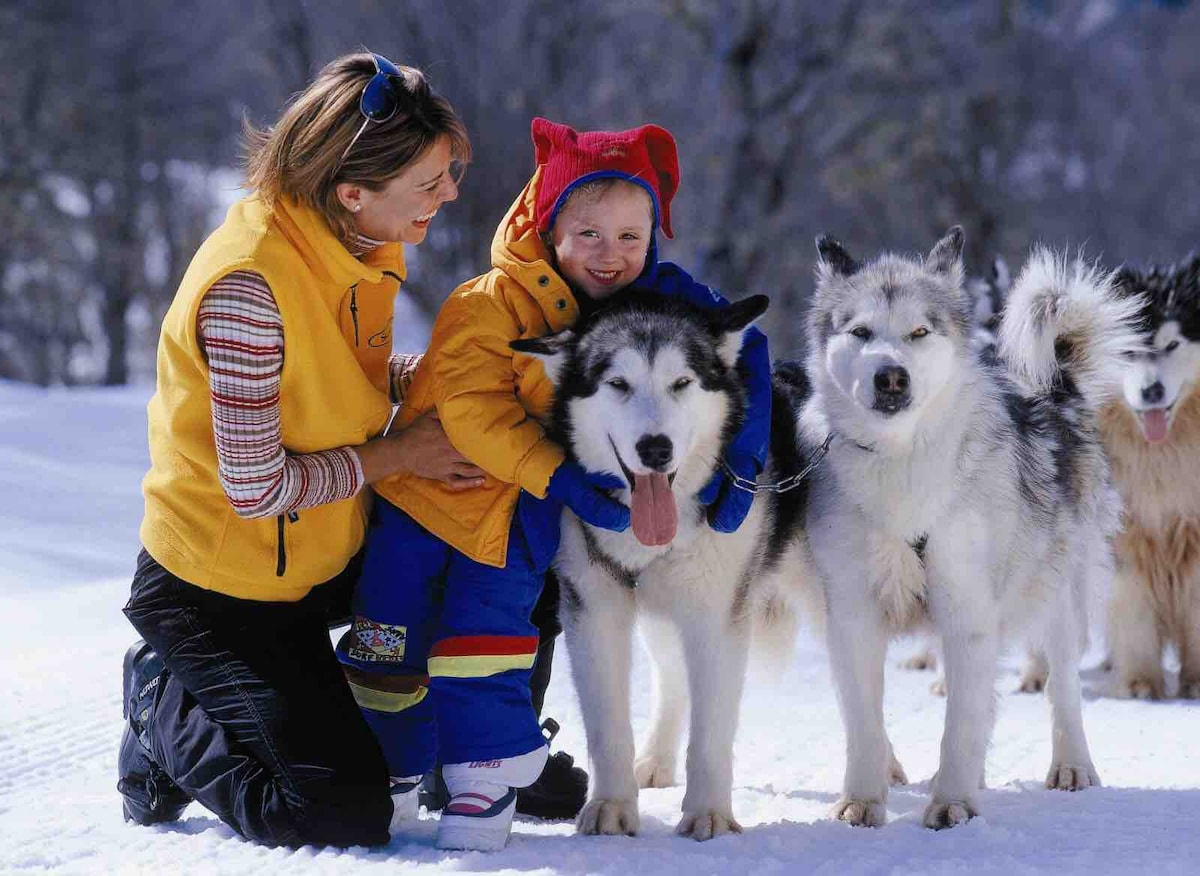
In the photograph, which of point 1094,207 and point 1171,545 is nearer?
point 1171,545

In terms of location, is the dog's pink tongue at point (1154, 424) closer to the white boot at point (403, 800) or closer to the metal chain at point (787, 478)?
the metal chain at point (787, 478)

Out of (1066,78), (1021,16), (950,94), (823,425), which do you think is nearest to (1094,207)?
(1066,78)

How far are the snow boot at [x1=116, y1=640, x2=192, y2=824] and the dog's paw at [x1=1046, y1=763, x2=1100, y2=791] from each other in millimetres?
2233

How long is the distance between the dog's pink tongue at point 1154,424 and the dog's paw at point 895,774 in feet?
6.24

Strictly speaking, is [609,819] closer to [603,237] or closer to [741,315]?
[741,315]

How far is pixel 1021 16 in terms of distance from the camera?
2355cm

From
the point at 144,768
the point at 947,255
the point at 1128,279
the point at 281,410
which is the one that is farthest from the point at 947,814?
the point at 1128,279

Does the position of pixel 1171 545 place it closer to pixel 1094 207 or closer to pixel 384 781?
pixel 384 781

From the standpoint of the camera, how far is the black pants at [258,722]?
9.38 ft

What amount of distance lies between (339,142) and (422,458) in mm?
766

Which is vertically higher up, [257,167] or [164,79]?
[164,79]

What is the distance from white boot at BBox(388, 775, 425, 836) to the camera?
10.1 ft

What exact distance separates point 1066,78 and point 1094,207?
2934 mm

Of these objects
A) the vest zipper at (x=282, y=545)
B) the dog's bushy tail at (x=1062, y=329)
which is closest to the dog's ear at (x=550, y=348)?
the vest zipper at (x=282, y=545)
